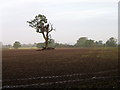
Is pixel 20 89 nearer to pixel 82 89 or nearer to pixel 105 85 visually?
pixel 82 89

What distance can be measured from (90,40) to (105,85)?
15690cm

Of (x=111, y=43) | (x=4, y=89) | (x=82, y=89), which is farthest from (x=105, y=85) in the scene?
(x=111, y=43)

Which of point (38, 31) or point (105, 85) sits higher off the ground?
point (38, 31)

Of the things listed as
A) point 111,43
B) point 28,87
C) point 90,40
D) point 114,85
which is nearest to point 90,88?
point 114,85

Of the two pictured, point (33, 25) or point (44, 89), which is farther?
point (33, 25)

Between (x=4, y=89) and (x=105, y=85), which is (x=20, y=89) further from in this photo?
(x=105, y=85)

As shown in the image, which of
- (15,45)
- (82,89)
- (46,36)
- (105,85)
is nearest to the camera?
(82,89)

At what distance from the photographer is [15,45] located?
17800cm

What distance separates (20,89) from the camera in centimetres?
859

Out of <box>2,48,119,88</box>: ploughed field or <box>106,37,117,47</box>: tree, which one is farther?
<box>106,37,117,47</box>: tree

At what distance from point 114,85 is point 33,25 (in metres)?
62.4

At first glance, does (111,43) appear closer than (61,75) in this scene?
No

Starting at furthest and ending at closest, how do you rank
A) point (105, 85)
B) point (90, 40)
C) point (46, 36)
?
point (90, 40)
point (46, 36)
point (105, 85)

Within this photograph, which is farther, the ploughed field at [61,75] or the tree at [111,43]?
the tree at [111,43]
